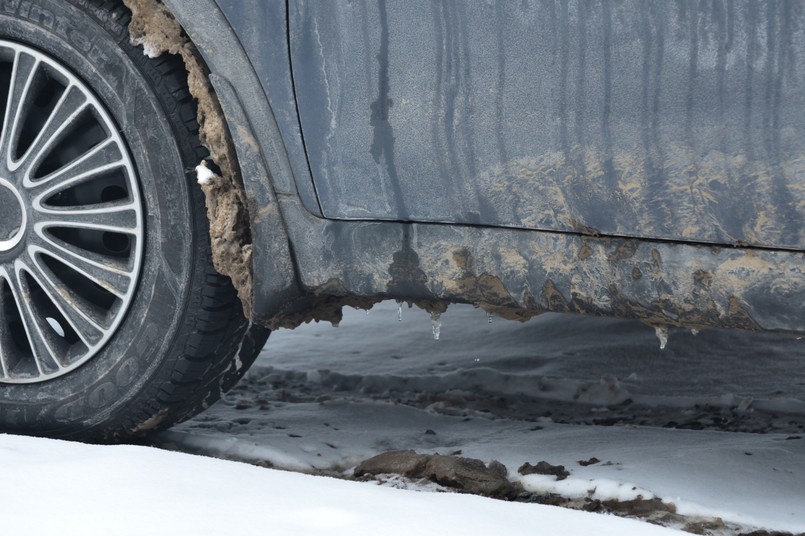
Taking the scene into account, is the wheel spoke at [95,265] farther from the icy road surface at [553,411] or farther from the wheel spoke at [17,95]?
the icy road surface at [553,411]

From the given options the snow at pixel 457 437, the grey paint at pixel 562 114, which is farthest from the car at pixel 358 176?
the snow at pixel 457 437

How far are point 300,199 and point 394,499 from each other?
0.69m

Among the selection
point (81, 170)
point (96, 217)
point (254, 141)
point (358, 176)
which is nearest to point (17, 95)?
point (81, 170)

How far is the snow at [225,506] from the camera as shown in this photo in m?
2.00

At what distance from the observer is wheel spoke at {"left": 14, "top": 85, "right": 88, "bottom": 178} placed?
8.57 feet

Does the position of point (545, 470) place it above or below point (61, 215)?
below

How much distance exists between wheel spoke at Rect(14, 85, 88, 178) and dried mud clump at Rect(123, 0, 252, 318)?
21 cm

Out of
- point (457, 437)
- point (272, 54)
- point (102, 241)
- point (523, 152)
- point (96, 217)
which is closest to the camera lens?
point (523, 152)

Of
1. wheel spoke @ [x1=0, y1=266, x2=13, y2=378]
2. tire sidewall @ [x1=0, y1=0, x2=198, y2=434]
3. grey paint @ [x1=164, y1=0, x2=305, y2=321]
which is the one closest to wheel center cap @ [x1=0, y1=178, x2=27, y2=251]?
wheel spoke @ [x1=0, y1=266, x2=13, y2=378]

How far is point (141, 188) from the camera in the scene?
2578 millimetres

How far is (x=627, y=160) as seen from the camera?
2.15m

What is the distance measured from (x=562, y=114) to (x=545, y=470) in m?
0.80

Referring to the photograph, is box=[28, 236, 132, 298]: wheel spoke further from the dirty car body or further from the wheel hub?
the dirty car body

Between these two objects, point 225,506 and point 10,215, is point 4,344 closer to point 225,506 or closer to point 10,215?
point 10,215
